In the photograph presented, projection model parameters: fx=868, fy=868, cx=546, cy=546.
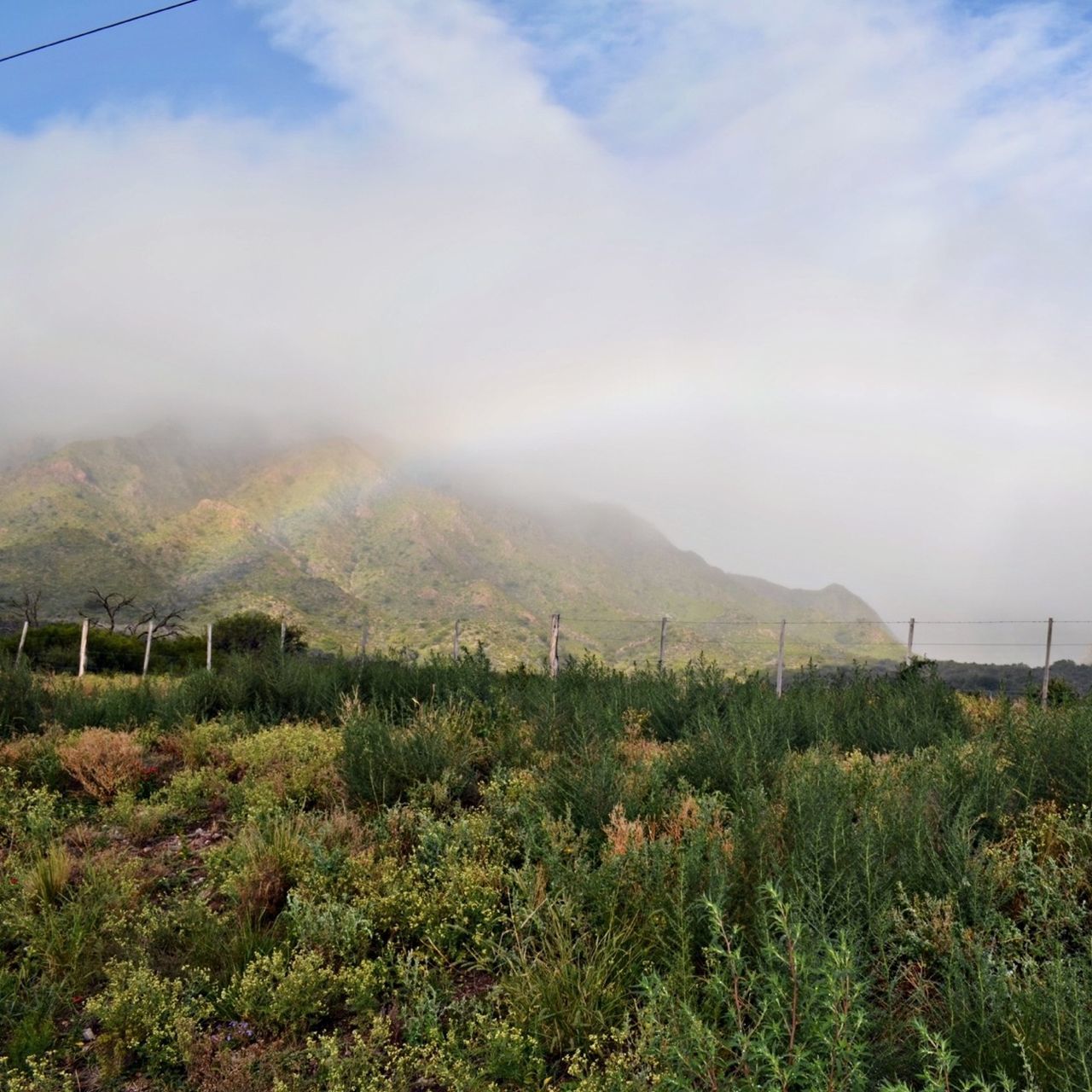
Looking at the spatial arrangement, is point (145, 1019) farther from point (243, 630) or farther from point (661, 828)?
point (243, 630)

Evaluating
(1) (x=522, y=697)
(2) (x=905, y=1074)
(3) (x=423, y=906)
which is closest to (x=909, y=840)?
(2) (x=905, y=1074)

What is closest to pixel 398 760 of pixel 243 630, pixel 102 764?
pixel 102 764

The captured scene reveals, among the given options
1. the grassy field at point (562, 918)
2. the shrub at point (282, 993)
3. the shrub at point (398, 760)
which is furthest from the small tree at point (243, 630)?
the shrub at point (282, 993)

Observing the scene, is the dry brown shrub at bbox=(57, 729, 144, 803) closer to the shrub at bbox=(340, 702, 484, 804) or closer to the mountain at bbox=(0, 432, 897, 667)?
the shrub at bbox=(340, 702, 484, 804)

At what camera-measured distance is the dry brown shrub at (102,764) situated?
8828mm

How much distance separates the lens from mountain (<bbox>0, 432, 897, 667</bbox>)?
8575cm

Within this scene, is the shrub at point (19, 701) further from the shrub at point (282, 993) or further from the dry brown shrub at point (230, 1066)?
the dry brown shrub at point (230, 1066)

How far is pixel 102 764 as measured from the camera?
9.07 m

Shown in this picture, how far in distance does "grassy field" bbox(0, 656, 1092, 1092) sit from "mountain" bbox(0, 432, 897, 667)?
20.5 meters

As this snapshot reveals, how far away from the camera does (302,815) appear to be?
6.96 metres

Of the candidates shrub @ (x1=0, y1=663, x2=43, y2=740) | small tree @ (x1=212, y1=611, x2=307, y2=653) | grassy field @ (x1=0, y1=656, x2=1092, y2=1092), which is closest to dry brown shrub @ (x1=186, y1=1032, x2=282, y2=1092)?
grassy field @ (x1=0, y1=656, x2=1092, y2=1092)

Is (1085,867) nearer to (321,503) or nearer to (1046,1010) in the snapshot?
(1046,1010)

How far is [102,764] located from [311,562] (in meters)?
125

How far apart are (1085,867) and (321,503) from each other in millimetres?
170728
